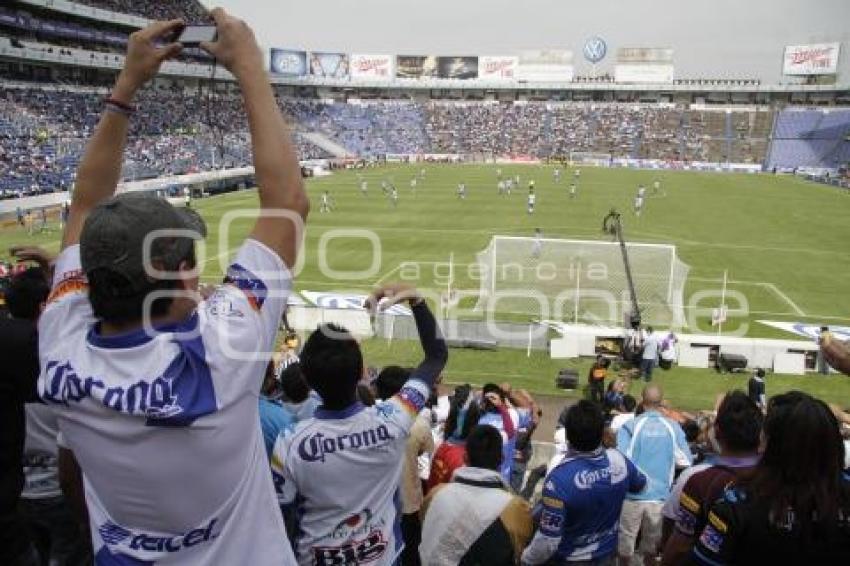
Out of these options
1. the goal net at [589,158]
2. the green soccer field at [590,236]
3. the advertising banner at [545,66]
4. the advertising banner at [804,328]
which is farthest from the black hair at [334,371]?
the advertising banner at [545,66]

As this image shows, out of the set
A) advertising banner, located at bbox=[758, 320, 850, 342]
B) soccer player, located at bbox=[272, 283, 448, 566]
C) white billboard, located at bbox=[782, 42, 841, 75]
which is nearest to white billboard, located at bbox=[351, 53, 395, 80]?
white billboard, located at bbox=[782, 42, 841, 75]

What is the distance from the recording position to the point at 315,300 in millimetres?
23891

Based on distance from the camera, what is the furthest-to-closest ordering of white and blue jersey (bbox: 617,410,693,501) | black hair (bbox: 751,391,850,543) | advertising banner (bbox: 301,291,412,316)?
advertising banner (bbox: 301,291,412,316) → white and blue jersey (bbox: 617,410,693,501) → black hair (bbox: 751,391,850,543)

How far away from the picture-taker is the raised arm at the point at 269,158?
2111 mm

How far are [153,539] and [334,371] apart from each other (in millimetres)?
1656

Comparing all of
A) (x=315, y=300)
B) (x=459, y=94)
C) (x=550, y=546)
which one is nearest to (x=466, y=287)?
(x=315, y=300)

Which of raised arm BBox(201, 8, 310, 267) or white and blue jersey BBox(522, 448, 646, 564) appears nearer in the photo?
raised arm BBox(201, 8, 310, 267)

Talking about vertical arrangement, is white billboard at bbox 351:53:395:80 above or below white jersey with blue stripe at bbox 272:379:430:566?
above

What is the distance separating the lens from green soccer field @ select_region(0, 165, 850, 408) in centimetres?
2214

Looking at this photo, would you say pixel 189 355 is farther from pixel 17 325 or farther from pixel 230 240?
pixel 230 240

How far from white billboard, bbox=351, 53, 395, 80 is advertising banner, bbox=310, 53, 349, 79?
7.14 ft

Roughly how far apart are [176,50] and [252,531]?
65.7 inches

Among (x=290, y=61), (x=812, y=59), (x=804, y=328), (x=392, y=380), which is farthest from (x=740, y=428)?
(x=812, y=59)

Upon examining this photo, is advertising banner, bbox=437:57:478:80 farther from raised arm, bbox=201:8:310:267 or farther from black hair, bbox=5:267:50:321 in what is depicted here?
raised arm, bbox=201:8:310:267
